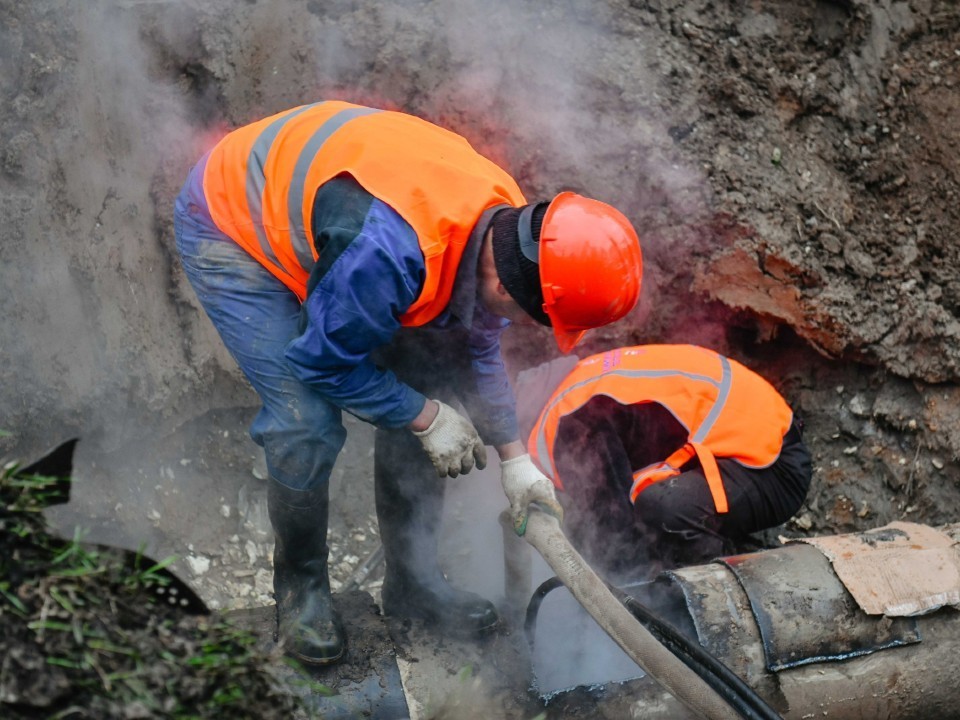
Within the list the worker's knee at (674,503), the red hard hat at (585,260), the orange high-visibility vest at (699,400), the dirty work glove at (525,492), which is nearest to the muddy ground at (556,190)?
the orange high-visibility vest at (699,400)

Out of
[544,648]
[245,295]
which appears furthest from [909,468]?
[245,295]

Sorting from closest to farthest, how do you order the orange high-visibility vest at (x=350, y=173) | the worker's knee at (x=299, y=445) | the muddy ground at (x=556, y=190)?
the orange high-visibility vest at (x=350, y=173) < the worker's knee at (x=299, y=445) < the muddy ground at (x=556, y=190)

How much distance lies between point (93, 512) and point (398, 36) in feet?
8.51

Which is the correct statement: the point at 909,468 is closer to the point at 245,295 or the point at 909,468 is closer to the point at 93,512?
the point at 245,295

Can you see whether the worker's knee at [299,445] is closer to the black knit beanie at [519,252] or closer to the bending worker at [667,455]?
the black knit beanie at [519,252]

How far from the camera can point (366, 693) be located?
2.50m

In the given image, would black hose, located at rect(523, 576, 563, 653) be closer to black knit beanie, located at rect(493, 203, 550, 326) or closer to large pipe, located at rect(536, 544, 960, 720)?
large pipe, located at rect(536, 544, 960, 720)

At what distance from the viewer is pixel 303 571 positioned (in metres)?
2.71

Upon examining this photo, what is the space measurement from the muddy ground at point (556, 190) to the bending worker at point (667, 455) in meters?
0.76

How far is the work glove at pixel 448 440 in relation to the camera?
2676 mm

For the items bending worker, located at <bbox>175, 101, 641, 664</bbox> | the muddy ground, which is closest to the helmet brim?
bending worker, located at <bbox>175, 101, 641, 664</bbox>

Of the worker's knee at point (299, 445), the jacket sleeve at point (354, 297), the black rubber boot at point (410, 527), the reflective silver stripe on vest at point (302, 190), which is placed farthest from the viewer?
the black rubber boot at point (410, 527)

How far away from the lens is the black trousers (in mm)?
3611

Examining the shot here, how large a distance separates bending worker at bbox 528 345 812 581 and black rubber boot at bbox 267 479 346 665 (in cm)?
131
